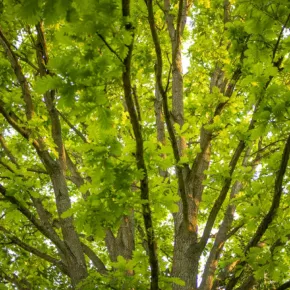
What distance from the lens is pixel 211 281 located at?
4406 millimetres

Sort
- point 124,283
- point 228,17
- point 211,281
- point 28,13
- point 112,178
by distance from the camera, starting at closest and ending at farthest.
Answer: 1. point 28,13
2. point 112,178
3. point 124,283
4. point 211,281
5. point 228,17

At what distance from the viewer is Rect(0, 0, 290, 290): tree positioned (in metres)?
2.02

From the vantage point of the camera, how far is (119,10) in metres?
1.94

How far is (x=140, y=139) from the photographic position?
2.55 metres

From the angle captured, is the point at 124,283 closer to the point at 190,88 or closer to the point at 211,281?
the point at 211,281

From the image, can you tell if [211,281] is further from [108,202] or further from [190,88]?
[190,88]

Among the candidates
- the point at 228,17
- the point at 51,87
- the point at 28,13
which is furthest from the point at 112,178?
the point at 228,17

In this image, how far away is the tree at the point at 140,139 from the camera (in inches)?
79.5

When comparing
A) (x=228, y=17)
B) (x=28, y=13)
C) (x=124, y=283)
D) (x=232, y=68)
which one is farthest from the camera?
(x=228, y=17)

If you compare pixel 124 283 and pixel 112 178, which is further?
pixel 124 283

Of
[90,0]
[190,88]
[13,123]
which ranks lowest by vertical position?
[90,0]

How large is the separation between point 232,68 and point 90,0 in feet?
8.20

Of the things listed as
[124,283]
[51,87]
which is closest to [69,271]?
[124,283]

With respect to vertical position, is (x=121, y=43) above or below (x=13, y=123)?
below
